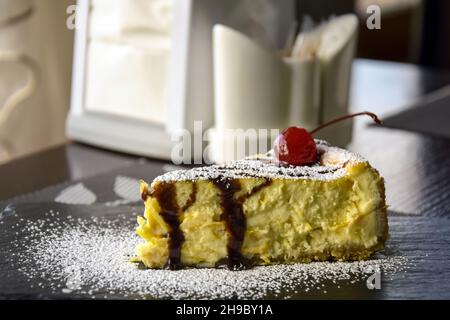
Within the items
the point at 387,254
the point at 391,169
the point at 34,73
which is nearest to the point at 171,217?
the point at 387,254

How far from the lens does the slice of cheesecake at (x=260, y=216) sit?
3.95ft

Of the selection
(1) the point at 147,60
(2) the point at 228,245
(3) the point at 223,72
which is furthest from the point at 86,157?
(2) the point at 228,245

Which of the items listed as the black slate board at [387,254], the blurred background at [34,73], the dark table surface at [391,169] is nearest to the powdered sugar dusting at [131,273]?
the black slate board at [387,254]

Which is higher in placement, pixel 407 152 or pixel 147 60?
pixel 147 60

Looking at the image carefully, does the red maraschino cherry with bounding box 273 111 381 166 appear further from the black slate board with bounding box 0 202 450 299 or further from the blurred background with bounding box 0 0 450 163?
the blurred background with bounding box 0 0 450 163

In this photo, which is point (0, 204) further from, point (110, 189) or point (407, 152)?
point (407, 152)

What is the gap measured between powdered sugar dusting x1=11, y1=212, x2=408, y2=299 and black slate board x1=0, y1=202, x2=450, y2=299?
12 millimetres

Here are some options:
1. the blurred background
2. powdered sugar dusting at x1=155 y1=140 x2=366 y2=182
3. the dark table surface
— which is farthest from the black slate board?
the blurred background

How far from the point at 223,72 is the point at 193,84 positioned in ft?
0.32

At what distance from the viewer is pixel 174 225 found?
1214mm

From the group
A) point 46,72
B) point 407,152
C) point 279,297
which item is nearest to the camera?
point 279,297

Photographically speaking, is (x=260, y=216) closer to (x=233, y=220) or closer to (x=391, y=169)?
(x=233, y=220)

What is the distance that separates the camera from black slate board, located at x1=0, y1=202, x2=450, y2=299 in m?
1.07

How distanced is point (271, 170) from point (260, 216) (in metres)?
0.07
